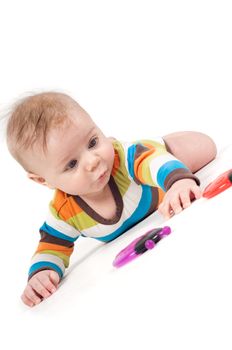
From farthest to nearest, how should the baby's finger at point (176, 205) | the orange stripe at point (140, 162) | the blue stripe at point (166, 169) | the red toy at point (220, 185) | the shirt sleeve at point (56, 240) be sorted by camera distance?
the shirt sleeve at point (56, 240), the orange stripe at point (140, 162), the blue stripe at point (166, 169), the baby's finger at point (176, 205), the red toy at point (220, 185)

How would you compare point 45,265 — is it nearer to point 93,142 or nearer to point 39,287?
point 39,287

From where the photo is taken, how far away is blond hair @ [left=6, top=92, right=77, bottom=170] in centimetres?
114

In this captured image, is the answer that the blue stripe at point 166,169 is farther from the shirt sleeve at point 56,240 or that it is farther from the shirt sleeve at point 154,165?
the shirt sleeve at point 56,240

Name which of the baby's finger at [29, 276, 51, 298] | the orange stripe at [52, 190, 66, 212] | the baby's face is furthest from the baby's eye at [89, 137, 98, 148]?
the baby's finger at [29, 276, 51, 298]

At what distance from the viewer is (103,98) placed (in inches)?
83.7

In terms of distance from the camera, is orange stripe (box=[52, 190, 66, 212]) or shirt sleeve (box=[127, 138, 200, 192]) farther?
orange stripe (box=[52, 190, 66, 212])

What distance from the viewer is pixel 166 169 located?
112 cm

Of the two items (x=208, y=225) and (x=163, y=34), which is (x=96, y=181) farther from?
(x=163, y=34)

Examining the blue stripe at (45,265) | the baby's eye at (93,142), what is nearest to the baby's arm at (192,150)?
the baby's eye at (93,142)

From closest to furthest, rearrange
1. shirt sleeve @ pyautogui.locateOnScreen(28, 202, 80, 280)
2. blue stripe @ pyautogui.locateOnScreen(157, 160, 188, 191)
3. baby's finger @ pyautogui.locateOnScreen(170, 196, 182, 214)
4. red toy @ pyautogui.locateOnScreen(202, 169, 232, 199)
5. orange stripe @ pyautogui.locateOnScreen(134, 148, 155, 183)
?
red toy @ pyautogui.locateOnScreen(202, 169, 232, 199), baby's finger @ pyautogui.locateOnScreen(170, 196, 182, 214), blue stripe @ pyautogui.locateOnScreen(157, 160, 188, 191), orange stripe @ pyautogui.locateOnScreen(134, 148, 155, 183), shirt sleeve @ pyautogui.locateOnScreen(28, 202, 80, 280)

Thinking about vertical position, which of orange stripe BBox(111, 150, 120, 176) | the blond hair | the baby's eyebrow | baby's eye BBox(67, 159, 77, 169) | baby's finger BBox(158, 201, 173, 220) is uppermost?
the blond hair

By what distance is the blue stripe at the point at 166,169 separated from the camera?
3.65 feet

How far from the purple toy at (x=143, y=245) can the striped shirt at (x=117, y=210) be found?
9.9 inches

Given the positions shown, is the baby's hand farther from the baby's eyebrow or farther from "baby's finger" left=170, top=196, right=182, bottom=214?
the baby's eyebrow
